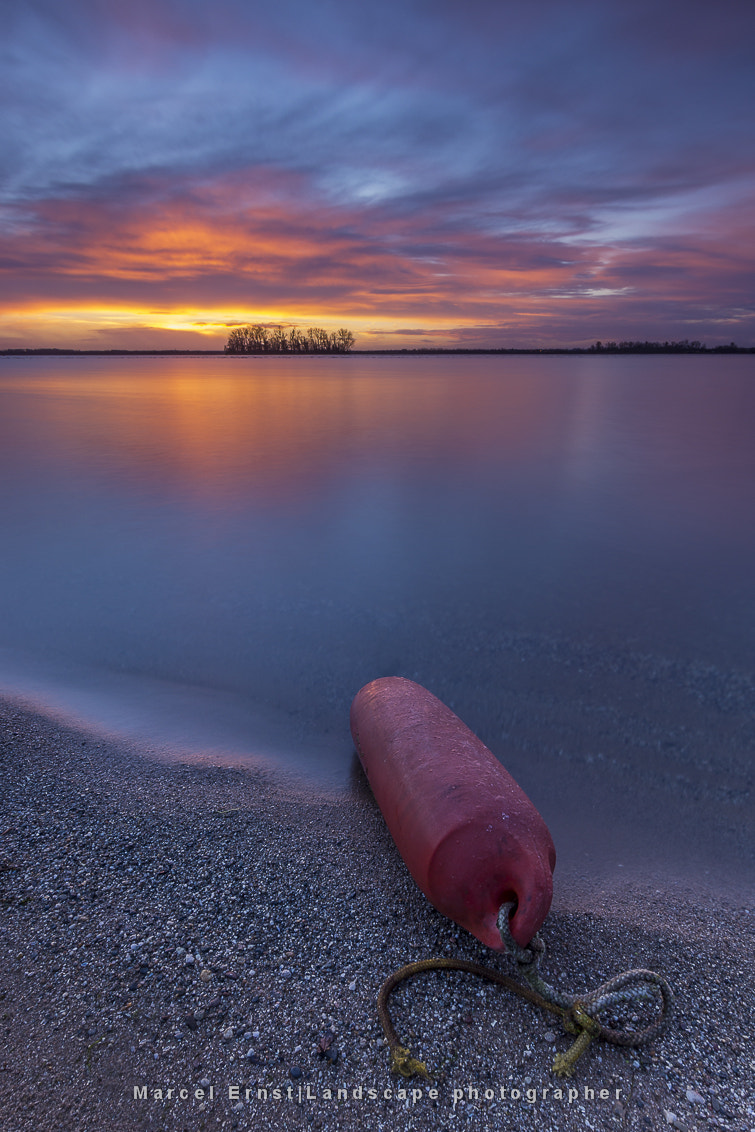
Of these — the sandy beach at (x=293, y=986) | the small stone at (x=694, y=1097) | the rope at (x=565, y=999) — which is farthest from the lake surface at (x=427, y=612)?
the small stone at (x=694, y=1097)

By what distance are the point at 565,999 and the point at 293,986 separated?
1.19 metres

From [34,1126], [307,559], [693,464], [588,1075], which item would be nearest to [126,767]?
[34,1126]

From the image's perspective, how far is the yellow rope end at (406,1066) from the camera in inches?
89.9

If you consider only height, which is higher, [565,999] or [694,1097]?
[565,999]

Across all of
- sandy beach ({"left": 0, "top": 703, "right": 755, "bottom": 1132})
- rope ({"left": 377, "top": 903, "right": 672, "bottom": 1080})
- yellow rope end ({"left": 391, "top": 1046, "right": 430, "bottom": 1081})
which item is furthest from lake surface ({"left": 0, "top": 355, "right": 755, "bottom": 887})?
yellow rope end ({"left": 391, "top": 1046, "right": 430, "bottom": 1081})

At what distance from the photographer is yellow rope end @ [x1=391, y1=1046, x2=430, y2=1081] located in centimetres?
228

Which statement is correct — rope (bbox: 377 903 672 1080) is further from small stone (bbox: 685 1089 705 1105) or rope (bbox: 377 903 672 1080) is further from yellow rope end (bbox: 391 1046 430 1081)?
small stone (bbox: 685 1089 705 1105)

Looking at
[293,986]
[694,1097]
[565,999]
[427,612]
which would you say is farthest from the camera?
[427,612]

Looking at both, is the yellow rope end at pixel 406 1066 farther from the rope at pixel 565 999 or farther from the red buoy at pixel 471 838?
the red buoy at pixel 471 838

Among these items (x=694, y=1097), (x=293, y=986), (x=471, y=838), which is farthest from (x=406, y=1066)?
(x=694, y=1097)

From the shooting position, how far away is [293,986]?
2594 millimetres

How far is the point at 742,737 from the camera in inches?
197

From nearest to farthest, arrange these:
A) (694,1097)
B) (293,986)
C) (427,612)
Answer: (694,1097)
(293,986)
(427,612)

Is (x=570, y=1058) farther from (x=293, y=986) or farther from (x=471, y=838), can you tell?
(x=293, y=986)
